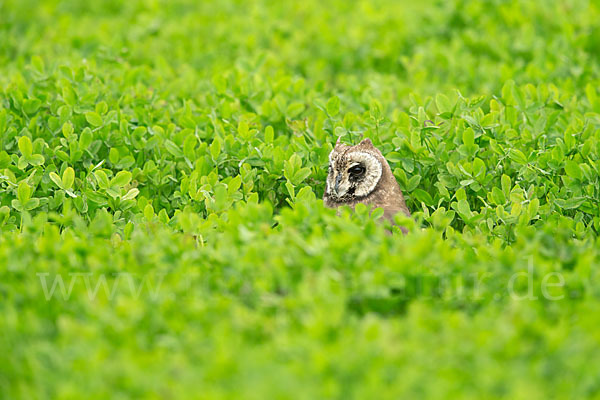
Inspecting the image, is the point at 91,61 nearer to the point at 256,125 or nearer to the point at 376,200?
the point at 256,125

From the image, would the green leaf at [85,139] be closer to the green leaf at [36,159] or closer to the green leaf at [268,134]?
the green leaf at [36,159]

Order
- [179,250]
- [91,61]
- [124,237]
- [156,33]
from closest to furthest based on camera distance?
[179,250] → [124,237] → [91,61] → [156,33]

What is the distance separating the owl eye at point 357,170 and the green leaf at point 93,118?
2054 millimetres

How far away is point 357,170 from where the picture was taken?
17.0ft

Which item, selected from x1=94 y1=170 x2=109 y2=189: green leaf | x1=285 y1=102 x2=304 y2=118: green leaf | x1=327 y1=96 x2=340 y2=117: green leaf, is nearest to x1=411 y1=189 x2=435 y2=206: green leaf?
x1=327 y1=96 x2=340 y2=117: green leaf

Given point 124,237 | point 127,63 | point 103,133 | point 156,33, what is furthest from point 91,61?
point 124,237

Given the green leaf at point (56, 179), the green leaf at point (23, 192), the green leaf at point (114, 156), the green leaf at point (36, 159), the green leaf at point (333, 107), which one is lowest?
the green leaf at point (23, 192)

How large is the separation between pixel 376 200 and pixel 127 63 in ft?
12.5

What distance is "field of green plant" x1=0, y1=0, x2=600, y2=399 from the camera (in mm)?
3182

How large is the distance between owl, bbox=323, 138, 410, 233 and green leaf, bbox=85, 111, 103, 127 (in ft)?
6.26

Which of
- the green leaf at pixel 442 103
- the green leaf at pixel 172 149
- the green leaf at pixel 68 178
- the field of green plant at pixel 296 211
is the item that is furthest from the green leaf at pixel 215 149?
the green leaf at pixel 442 103

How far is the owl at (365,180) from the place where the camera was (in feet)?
17.0

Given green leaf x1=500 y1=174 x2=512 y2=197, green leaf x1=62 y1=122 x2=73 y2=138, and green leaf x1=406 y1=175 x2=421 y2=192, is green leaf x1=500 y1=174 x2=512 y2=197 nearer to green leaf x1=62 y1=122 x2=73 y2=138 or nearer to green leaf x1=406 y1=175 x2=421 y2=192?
green leaf x1=406 y1=175 x2=421 y2=192

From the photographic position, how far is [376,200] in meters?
5.20
